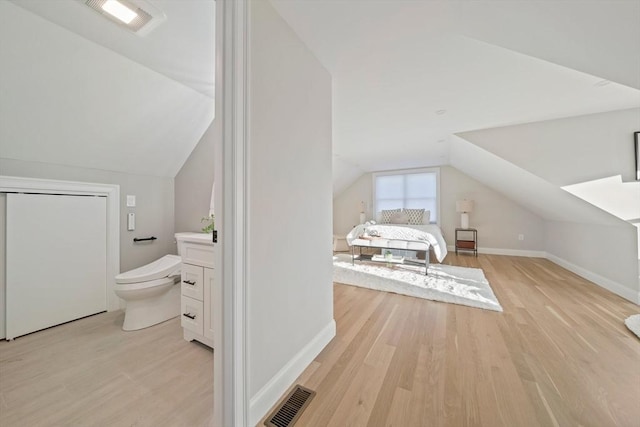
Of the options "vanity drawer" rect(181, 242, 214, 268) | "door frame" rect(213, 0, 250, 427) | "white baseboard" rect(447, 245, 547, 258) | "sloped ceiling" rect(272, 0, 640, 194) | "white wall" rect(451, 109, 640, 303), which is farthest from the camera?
"white baseboard" rect(447, 245, 547, 258)

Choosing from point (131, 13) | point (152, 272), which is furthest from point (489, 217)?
point (131, 13)

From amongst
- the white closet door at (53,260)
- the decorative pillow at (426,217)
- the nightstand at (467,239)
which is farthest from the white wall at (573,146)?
the white closet door at (53,260)

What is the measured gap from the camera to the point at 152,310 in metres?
1.87

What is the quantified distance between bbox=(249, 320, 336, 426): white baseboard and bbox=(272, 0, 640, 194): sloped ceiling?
1.91 meters

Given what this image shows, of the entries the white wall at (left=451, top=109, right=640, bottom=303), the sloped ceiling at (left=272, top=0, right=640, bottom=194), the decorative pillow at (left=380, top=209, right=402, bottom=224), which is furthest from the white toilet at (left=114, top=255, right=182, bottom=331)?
the decorative pillow at (left=380, top=209, right=402, bottom=224)

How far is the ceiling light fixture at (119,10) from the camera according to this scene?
118cm

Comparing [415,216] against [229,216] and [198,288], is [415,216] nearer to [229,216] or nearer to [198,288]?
[198,288]

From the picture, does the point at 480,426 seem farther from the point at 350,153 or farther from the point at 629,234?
the point at 350,153

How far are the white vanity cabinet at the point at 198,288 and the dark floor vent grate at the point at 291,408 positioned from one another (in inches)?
27.9

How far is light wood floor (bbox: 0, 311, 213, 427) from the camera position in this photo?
1.03 meters

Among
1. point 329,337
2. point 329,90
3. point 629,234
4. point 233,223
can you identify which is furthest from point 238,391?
point 629,234

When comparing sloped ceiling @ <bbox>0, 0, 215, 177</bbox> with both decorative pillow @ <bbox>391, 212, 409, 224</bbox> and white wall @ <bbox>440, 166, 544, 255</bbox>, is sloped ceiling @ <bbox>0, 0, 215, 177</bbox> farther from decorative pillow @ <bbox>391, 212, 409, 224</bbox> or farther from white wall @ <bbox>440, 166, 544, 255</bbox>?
white wall @ <bbox>440, 166, 544, 255</bbox>

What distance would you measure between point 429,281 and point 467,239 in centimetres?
283

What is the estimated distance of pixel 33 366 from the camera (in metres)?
1.37
